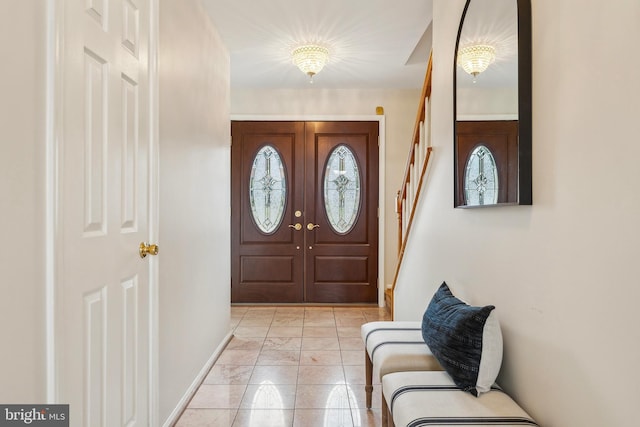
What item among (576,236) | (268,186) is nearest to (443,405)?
(576,236)

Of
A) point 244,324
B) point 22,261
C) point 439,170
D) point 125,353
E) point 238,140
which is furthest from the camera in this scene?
point 238,140

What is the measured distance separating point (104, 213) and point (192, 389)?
1488mm

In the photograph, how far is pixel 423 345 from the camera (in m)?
1.92

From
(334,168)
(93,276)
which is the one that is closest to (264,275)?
(334,168)

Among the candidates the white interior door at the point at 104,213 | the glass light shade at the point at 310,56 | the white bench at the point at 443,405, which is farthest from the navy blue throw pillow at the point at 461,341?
the glass light shade at the point at 310,56

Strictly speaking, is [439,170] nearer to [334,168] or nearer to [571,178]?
[571,178]

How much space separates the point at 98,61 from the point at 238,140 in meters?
3.49

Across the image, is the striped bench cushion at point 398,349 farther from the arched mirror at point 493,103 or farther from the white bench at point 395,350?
the arched mirror at point 493,103

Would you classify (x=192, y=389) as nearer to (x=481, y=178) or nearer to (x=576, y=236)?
(x=481, y=178)

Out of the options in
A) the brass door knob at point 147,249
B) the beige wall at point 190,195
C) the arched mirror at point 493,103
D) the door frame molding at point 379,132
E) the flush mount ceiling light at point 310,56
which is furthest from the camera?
the door frame molding at point 379,132

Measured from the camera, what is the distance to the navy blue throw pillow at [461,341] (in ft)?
4.73

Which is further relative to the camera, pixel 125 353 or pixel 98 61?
pixel 125 353

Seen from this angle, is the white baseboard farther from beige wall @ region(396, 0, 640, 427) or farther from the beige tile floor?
beige wall @ region(396, 0, 640, 427)

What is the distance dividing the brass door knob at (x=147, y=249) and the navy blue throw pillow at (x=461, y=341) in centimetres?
129
